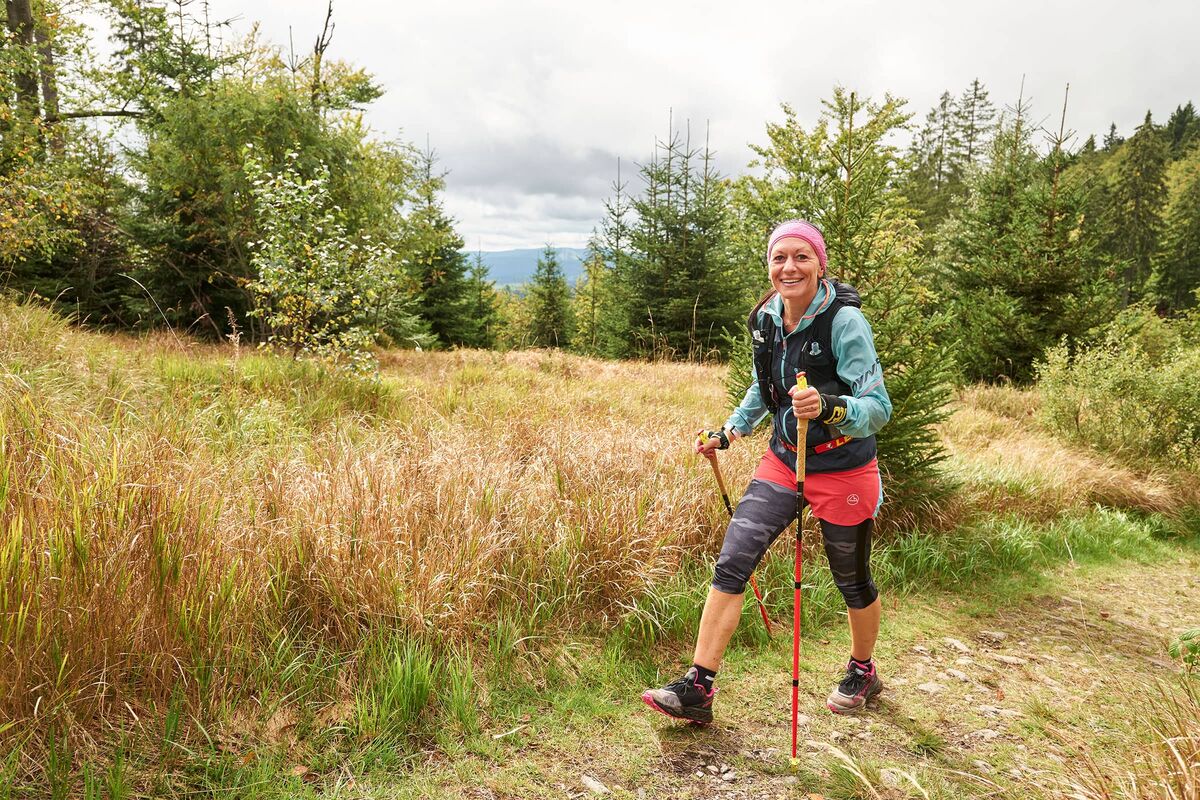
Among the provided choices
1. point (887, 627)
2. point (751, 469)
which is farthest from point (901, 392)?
point (887, 627)

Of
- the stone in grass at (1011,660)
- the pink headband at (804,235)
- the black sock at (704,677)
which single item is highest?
the pink headband at (804,235)

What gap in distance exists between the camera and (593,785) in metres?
2.52

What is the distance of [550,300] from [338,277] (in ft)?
87.0

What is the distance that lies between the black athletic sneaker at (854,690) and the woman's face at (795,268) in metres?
2.03

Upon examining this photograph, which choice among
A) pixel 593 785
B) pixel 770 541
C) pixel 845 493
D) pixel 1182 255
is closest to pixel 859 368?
pixel 845 493

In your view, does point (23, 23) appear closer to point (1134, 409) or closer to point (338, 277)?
point (338, 277)

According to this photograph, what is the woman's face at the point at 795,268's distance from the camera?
2842mm

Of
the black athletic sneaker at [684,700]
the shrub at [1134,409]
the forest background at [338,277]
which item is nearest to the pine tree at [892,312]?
the forest background at [338,277]

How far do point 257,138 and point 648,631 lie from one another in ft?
34.9

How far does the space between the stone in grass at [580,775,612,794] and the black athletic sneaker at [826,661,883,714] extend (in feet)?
4.58

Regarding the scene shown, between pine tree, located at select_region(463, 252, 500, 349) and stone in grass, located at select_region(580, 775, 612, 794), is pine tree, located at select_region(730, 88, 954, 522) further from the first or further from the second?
pine tree, located at select_region(463, 252, 500, 349)

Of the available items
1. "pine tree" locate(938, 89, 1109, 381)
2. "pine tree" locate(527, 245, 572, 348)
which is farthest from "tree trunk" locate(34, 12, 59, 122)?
"pine tree" locate(527, 245, 572, 348)

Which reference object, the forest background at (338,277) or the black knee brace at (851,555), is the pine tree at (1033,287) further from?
the black knee brace at (851,555)

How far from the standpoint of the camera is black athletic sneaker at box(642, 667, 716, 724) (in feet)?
9.35
